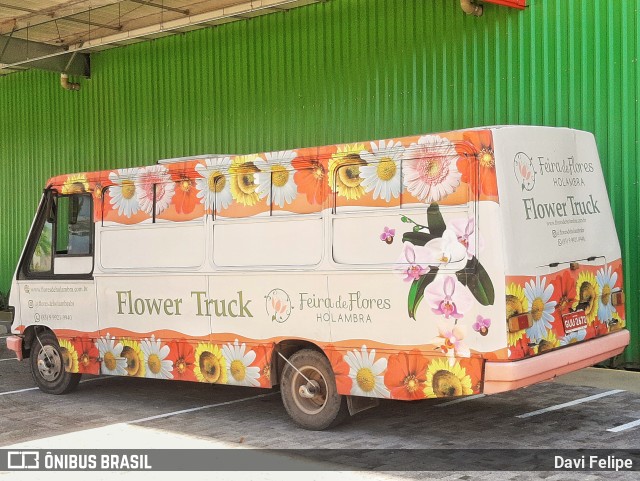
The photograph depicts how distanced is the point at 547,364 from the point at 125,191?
4.99 meters

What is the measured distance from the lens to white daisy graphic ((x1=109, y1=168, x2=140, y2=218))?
961cm

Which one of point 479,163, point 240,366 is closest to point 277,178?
point 240,366

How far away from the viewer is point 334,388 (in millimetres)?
8000

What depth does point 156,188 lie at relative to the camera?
9.39 meters

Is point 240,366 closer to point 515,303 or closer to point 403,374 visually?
point 403,374

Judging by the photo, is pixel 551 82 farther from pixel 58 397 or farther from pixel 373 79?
pixel 58 397

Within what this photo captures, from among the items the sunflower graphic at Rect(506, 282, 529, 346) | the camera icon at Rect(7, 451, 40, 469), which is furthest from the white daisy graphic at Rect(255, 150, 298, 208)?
the camera icon at Rect(7, 451, 40, 469)

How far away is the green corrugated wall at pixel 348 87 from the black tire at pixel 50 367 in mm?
5600

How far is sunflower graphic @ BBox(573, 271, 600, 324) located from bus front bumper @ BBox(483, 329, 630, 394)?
26 cm

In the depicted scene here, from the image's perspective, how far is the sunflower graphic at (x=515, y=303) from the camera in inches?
273

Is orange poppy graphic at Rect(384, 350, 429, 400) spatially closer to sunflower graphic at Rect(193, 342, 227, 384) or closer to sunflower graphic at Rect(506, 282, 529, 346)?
sunflower graphic at Rect(506, 282, 529, 346)

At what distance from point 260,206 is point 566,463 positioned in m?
3.66

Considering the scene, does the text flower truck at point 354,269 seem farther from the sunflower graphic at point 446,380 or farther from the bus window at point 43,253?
the bus window at point 43,253

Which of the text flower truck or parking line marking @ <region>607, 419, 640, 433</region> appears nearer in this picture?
the text flower truck
